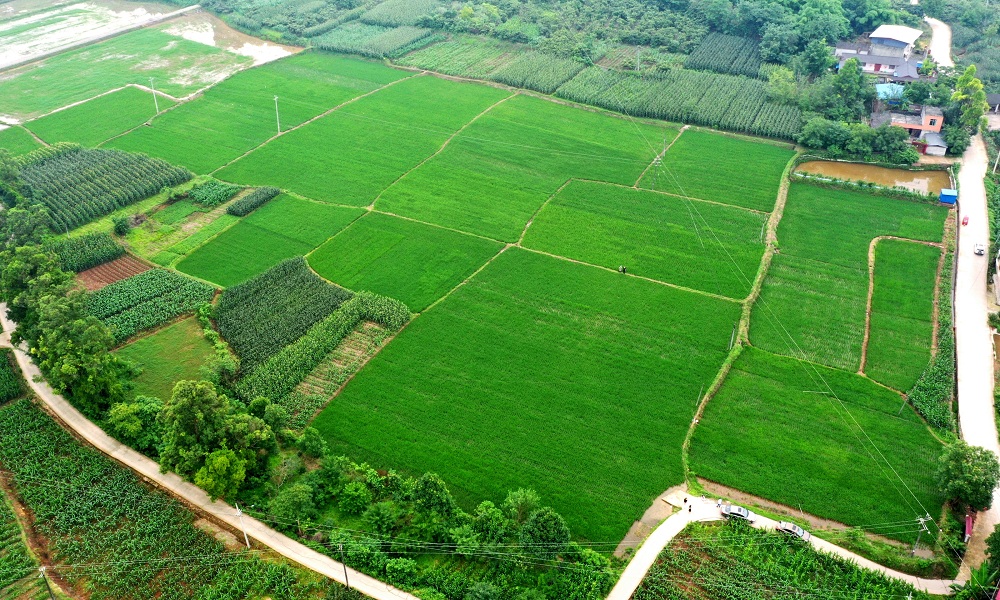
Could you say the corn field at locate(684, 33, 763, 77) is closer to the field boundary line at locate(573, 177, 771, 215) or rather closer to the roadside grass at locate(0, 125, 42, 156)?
the field boundary line at locate(573, 177, 771, 215)

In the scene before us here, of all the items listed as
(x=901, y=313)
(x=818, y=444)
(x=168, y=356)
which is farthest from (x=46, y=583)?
(x=901, y=313)

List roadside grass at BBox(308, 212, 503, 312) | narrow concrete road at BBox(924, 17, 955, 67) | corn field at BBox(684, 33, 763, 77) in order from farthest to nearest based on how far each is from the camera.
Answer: narrow concrete road at BBox(924, 17, 955, 67) → corn field at BBox(684, 33, 763, 77) → roadside grass at BBox(308, 212, 503, 312)

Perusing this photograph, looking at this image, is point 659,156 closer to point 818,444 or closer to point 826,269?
point 826,269

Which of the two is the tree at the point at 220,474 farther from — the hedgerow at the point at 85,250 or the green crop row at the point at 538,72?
the green crop row at the point at 538,72

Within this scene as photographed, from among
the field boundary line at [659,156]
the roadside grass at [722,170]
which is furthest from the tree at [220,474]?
Answer: the roadside grass at [722,170]

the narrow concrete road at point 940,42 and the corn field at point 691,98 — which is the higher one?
the narrow concrete road at point 940,42

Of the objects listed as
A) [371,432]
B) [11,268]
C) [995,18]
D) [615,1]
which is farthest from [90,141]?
[995,18]

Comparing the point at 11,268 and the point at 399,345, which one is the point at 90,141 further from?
the point at 399,345

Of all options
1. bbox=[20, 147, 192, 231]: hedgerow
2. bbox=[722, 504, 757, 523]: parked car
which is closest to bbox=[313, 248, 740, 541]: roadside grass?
bbox=[722, 504, 757, 523]: parked car
